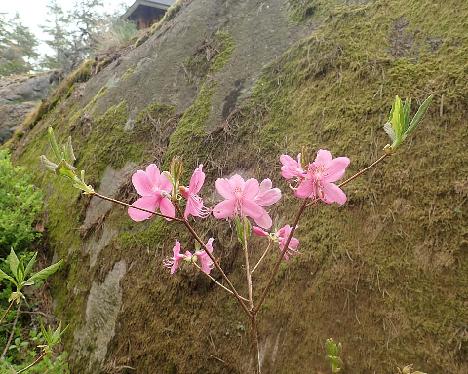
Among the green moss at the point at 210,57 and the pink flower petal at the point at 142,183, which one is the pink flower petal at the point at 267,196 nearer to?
the pink flower petal at the point at 142,183

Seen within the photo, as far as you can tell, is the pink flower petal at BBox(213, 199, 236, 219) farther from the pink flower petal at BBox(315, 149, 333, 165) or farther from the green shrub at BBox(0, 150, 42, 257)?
the green shrub at BBox(0, 150, 42, 257)

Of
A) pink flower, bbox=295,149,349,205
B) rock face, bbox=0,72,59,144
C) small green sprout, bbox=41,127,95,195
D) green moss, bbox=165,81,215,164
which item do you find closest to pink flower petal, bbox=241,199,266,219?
pink flower, bbox=295,149,349,205

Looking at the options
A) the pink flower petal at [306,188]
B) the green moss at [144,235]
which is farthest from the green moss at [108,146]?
the pink flower petal at [306,188]

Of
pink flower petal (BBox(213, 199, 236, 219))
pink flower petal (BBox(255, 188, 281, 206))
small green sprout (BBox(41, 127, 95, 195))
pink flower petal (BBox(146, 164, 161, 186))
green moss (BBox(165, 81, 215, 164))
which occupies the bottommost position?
green moss (BBox(165, 81, 215, 164))

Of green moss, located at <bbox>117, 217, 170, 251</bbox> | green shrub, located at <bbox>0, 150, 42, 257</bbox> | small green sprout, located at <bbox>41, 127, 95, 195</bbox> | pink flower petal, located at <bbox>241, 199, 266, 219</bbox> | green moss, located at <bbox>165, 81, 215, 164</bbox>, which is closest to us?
small green sprout, located at <bbox>41, 127, 95, 195</bbox>

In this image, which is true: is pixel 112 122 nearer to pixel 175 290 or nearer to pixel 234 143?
pixel 234 143
